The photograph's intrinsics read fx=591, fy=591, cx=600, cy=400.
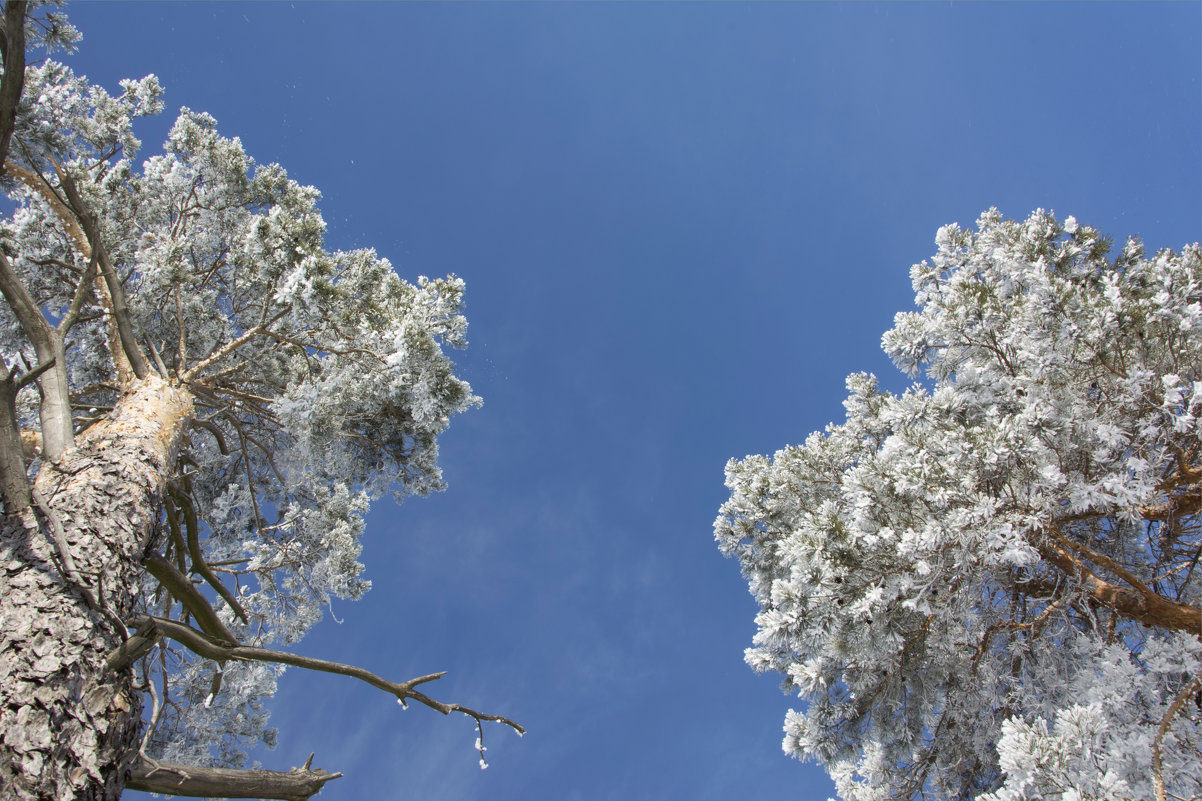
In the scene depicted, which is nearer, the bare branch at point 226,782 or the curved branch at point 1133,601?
the bare branch at point 226,782

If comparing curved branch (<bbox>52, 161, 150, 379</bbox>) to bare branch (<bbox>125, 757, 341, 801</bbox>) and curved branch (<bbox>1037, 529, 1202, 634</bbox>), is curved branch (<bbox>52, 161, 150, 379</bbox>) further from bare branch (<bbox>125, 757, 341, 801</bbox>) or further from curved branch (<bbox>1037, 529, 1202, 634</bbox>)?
curved branch (<bbox>1037, 529, 1202, 634</bbox>)

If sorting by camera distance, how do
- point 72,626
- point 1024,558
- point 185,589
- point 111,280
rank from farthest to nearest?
point 111,280 → point 1024,558 → point 185,589 → point 72,626

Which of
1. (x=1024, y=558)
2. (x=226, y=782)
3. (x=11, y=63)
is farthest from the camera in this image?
(x=1024, y=558)

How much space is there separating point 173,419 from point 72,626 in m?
2.95

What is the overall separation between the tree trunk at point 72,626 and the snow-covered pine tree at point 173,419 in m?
0.01

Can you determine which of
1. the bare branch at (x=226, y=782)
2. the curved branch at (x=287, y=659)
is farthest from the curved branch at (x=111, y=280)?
the bare branch at (x=226, y=782)

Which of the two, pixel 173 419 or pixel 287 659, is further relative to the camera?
pixel 173 419

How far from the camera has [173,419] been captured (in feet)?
17.5

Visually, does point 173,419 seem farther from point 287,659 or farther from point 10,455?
point 287,659

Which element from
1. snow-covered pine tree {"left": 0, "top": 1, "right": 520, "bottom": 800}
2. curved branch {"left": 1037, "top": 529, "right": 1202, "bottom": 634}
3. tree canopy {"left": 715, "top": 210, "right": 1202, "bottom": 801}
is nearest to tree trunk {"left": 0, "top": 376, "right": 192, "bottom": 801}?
snow-covered pine tree {"left": 0, "top": 1, "right": 520, "bottom": 800}

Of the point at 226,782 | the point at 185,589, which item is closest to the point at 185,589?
the point at 185,589

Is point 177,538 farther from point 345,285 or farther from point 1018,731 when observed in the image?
point 1018,731

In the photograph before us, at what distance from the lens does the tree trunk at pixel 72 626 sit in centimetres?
239

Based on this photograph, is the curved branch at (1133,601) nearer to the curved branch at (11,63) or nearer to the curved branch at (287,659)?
the curved branch at (287,659)
